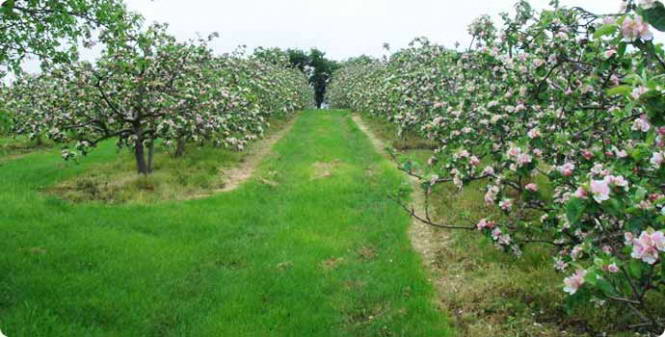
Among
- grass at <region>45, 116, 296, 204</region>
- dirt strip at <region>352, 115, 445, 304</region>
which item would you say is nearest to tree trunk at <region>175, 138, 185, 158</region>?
grass at <region>45, 116, 296, 204</region>

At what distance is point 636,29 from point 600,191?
1.01 m

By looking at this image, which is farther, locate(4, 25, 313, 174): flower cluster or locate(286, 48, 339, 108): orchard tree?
locate(286, 48, 339, 108): orchard tree

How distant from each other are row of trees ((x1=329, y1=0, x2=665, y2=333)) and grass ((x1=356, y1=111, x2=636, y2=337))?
0.42 m

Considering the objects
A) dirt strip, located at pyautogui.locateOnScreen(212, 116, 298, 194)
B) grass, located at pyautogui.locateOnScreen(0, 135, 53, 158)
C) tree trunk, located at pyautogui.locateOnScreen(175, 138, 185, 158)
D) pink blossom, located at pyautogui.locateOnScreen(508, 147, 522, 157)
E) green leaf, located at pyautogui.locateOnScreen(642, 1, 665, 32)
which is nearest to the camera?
green leaf, located at pyautogui.locateOnScreen(642, 1, 665, 32)

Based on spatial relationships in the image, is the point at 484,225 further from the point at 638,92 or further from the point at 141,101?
the point at 141,101

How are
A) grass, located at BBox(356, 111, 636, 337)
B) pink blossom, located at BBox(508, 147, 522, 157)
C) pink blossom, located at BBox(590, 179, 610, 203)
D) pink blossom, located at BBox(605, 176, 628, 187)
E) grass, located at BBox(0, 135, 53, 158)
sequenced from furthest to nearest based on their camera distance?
→ grass, located at BBox(0, 135, 53, 158) → grass, located at BBox(356, 111, 636, 337) → pink blossom, located at BBox(508, 147, 522, 157) → pink blossom, located at BBox(605, 176, 628, 187) → pink blossom, located at BBox(590, 179, 610, 203)

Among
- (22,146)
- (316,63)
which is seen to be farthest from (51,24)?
(316,63)

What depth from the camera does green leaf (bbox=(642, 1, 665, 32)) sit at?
9.86 ft

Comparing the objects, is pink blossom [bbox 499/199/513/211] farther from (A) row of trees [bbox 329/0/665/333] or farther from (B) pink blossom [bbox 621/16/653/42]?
(B) pink blossom [bbox 621/16/653/42]

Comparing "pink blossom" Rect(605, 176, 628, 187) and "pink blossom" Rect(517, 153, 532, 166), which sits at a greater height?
"pink blossom" Rect(605, 176, 628, 187)

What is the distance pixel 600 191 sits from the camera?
3334 millimetres

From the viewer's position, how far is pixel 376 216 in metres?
11.5

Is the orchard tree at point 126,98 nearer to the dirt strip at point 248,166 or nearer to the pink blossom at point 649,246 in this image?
the dirt strip at point 248,166

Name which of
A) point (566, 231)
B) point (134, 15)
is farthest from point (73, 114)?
point (566, 231)
